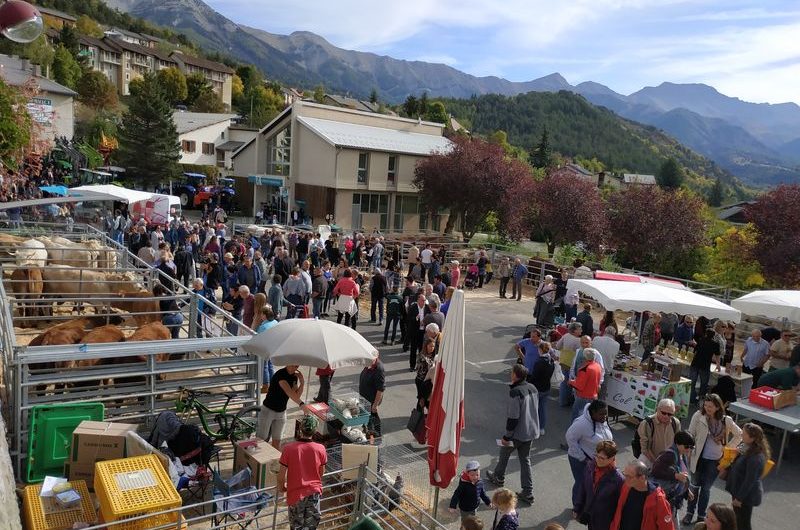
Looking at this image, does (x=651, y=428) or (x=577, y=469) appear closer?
(x=651, y=428)

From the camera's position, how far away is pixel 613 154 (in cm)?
17100

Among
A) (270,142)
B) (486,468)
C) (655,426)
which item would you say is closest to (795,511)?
(655,426)

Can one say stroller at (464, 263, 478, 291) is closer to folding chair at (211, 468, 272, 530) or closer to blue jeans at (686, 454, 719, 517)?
blue jeans at (686, 454, 719, 517)

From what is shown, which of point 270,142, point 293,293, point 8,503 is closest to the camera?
point 8,503

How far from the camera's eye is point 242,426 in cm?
790

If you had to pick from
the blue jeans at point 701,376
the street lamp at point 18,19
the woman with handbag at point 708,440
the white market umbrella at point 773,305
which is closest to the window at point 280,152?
the white market umbrella at point 773,305

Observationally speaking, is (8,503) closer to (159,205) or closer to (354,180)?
(159,205)

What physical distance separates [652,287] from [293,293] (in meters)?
7.86

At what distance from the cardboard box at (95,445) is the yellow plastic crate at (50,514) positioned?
1.78ft

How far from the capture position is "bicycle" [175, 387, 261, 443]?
754 centimetres

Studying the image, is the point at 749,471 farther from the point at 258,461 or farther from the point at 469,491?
the point at 258,461

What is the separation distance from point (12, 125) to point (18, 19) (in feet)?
47.4

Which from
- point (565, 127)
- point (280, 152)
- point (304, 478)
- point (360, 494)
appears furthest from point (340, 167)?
point (565, 127)

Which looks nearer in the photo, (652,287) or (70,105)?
(652,287)
